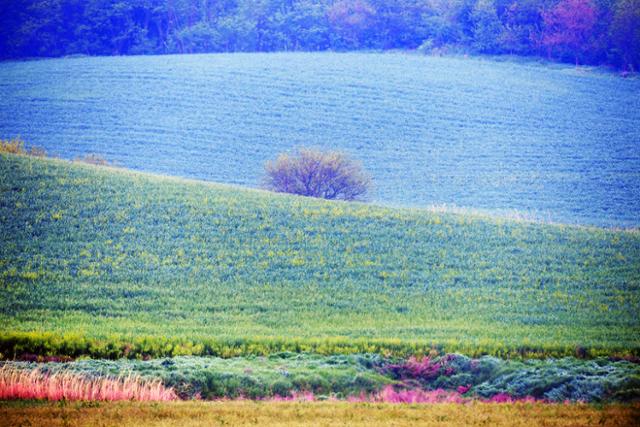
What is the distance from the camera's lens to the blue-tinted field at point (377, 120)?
48000 millimetres

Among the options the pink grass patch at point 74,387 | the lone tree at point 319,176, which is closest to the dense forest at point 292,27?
the lone tree at point 319,176

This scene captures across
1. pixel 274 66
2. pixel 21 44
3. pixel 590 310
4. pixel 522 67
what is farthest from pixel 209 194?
pixel 21 44

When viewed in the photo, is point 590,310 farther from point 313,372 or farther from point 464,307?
point 313,372

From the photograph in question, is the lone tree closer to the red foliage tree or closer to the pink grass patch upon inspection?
the pink grass patch

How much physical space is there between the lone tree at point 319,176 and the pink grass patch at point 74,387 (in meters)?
27.0

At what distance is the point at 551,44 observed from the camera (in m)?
74.6

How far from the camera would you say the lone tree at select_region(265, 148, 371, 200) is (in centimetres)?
4112

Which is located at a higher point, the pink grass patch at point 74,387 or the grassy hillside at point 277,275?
the grassy hillside at point 277,275

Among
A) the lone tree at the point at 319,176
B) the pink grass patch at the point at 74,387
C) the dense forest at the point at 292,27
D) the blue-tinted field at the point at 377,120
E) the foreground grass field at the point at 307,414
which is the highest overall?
the dense forest at the point at 292,27

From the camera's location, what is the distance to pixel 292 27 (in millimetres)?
84438

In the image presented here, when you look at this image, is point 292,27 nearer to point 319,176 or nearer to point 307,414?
point 319,176

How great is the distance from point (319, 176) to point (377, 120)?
2139cm

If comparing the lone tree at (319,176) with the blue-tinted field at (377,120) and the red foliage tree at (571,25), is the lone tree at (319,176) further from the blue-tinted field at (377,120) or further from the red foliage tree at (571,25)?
the red foliage tree at (571,25)

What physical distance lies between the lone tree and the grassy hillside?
653 centimetres
